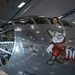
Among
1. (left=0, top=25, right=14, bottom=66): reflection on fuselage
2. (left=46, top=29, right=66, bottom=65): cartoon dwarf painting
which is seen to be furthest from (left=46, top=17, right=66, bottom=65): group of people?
(left=0, top=25, right=14, bottom=66): reflection on fuselage

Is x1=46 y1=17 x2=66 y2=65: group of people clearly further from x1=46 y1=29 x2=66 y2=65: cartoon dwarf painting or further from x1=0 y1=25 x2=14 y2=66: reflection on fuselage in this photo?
x1=0 y1=25 x2=14 y2=66: reflection on fuselage

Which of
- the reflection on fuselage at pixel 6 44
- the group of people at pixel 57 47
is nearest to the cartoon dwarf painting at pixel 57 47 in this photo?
the group of people at pixel 57 47

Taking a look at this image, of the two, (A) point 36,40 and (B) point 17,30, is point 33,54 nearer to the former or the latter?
(A) point 36,40

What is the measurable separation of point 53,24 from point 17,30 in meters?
0.60

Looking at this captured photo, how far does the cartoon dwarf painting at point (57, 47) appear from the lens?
292 cm

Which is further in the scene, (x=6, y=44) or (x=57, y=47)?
(x=6, y=44)

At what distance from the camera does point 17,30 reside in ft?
9.75

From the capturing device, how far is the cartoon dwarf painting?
9.59 feet

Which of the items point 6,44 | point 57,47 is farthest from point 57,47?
point 6,44

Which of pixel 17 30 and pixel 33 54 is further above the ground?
pixel 17 30

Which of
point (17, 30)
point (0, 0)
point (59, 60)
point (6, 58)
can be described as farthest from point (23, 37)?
point (0, 0)

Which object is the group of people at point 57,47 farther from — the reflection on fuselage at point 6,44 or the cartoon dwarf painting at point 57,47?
the reflection on fuselage at point 6,44

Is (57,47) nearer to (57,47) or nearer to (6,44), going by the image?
(57,47)

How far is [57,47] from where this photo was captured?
9.75 feet
